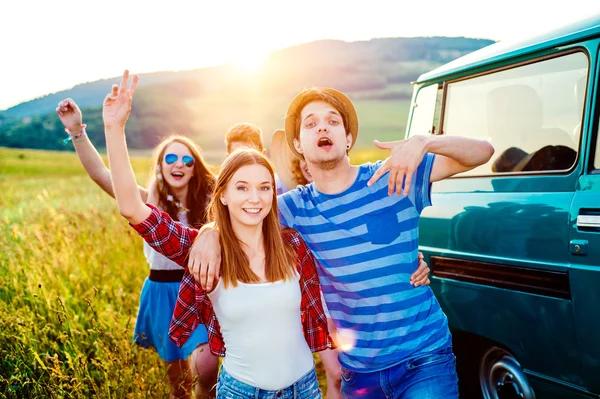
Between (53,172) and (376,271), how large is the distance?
47.3m

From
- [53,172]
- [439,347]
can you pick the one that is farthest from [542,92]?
[53,172]

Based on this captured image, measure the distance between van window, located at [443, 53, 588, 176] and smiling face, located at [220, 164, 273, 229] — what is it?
164 cm

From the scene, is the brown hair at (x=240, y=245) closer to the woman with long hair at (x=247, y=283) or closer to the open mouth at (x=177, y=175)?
the woman with long hair at (x=247, y=283)

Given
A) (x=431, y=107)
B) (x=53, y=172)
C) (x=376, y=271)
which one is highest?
(x=431, y=107)

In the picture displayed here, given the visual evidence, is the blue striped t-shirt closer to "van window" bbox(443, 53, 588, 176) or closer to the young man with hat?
the young man with hat

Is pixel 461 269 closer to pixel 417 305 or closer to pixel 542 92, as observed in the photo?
pixel 417 305

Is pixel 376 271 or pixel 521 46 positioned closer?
pixel 376 271

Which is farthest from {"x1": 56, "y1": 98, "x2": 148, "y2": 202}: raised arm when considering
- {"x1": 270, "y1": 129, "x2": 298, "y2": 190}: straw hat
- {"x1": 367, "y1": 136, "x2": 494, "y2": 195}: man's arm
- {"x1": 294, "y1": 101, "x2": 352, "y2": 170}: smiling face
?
{"x1": 367, "y1": 136, "x2": 494, "y2": 195}: man's arm

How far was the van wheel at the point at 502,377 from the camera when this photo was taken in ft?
10.2

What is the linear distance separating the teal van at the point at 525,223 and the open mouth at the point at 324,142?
113 cm

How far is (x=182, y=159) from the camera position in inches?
155

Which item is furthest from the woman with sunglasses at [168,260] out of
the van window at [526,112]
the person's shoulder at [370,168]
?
the van window at [526,112]

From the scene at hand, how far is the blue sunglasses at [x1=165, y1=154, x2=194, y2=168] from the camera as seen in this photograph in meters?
3.91

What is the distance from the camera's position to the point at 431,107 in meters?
4.15
